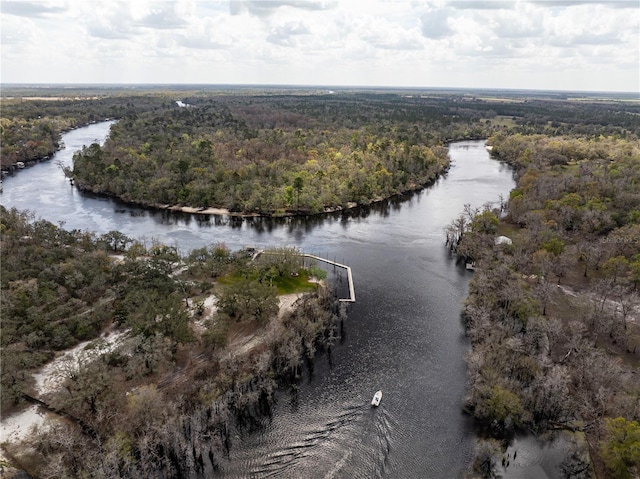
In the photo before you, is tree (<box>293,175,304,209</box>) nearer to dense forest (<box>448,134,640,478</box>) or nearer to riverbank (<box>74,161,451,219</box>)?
riverbank (<box>74,161,451,219</box>)

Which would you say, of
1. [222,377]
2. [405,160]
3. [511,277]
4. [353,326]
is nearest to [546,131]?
[405,160]

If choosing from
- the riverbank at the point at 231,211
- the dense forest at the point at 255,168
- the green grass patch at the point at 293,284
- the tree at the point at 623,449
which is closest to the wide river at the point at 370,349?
the riverbank at the point at 231,211

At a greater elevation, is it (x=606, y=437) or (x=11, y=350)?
(x=11, y=350)

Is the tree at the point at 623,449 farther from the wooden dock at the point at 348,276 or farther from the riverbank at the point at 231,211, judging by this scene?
the riverbank at the point at 231,211

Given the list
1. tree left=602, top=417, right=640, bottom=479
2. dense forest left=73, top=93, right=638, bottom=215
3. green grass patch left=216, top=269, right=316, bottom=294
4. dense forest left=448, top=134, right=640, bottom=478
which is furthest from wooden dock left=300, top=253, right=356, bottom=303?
tree left=602, top=417, right=640, bottom=479

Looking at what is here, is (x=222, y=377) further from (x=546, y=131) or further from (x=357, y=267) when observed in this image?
(x=546, y=131)
